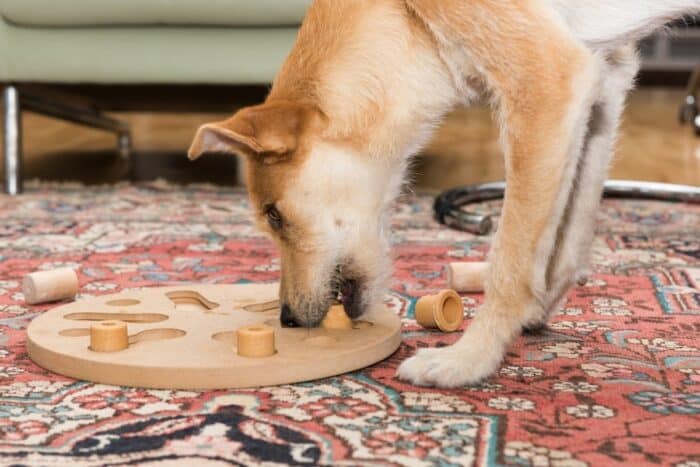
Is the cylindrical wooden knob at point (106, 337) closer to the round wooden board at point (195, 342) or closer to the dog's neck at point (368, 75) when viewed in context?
the round wooden board at point (195, 342)

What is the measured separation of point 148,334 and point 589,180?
87cm

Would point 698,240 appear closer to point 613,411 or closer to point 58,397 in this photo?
point 613,411

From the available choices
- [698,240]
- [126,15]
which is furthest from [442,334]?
[126,15]

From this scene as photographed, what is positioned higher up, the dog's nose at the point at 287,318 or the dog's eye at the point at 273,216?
the dog's eye at the point at 273,216

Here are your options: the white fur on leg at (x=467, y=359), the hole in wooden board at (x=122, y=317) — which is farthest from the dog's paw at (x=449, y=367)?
the hole in wooden board at (x=122, y=317)

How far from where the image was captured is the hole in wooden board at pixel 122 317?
A: 179cm

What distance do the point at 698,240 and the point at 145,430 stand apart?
6.27 ft

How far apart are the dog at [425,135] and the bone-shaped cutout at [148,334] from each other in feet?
0.62

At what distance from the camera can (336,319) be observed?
1.78 m

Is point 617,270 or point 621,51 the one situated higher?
point 621,51

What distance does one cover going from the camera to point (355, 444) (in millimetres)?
1263

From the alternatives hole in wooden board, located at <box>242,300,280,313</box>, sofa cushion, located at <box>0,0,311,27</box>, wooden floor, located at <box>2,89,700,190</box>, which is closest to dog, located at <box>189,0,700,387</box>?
hole in wooden board, located at <box>242,300,280,313</box>

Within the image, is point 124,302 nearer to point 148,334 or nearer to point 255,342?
point 148,334

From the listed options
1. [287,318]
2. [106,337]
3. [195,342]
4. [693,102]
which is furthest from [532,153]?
[693,102]
